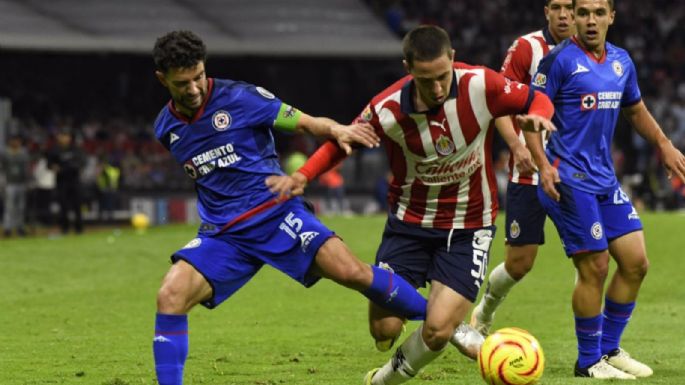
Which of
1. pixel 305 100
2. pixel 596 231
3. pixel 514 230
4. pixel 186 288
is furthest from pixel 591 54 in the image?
pixel 305 100

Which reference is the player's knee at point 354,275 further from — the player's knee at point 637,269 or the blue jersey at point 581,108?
the player's knee at point 637,269

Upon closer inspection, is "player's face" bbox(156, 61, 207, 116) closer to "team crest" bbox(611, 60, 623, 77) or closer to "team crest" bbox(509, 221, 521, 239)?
"team crest" bbox(611, 60, 623, 77)

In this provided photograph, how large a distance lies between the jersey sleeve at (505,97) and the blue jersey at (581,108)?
791 mm

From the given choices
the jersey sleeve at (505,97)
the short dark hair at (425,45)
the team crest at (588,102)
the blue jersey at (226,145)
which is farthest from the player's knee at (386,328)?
the team crest at (588,102)

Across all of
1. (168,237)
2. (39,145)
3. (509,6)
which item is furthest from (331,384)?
(509,6)

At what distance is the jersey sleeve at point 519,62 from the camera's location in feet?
30.8

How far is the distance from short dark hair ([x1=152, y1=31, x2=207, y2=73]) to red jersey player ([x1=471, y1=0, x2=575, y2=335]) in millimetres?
2562

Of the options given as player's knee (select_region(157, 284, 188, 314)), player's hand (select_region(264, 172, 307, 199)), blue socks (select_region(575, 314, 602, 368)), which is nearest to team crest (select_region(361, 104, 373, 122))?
player's hand (select_region(264, 172, 307, 199))

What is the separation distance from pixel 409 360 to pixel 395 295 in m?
0.38

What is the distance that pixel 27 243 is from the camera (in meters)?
23.1

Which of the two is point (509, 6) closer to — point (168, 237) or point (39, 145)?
point (39, 145)

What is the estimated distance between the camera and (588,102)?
853 cm

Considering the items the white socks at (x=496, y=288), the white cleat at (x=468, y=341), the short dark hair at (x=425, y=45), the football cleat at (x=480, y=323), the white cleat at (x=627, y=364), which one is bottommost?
the football cleat at (x=480, y=323)

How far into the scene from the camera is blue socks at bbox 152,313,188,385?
7.39 metres
